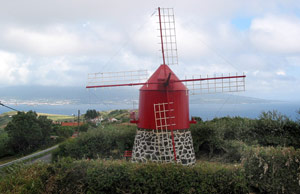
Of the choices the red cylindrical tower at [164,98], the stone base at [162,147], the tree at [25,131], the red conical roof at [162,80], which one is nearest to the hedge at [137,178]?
the stone base at [162,147]

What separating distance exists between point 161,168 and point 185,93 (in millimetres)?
5127

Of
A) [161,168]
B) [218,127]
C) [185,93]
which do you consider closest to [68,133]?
[218,127]

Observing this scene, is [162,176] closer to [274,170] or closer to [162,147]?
[162,147]

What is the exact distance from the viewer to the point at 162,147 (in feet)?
38.2

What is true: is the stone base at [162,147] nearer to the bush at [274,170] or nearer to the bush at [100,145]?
the bush at [274,170]

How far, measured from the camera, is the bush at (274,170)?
8.56m

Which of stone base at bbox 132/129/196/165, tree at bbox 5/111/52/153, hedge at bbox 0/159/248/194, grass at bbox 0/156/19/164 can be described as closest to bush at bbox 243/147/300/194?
hedge at bbox 0/159/248/194

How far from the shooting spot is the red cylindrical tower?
11.6 meters

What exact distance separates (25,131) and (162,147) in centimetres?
2845

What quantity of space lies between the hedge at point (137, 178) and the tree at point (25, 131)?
28030 millimetres

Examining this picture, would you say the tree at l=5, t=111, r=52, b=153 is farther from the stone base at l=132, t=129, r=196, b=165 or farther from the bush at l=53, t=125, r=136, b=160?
the stone base at l=132, t=129, r=196, b=165

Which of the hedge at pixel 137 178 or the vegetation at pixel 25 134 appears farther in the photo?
the vegetation at pixel 25 134

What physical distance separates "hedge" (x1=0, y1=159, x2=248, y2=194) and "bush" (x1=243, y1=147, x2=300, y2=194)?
3.62ft

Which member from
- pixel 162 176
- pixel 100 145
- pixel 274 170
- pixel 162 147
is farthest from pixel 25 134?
pixel 274 170
